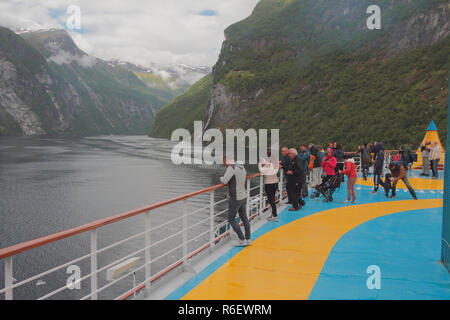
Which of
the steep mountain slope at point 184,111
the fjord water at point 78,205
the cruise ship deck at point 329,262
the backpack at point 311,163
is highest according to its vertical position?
the steep mountain slope at point 184,111

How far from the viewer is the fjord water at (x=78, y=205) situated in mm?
15604

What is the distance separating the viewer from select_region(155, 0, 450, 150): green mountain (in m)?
57.3

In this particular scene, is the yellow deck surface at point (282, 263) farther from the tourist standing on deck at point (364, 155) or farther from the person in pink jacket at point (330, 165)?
the tourist standing on deck at point (364, 155)

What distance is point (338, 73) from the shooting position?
8281 cm

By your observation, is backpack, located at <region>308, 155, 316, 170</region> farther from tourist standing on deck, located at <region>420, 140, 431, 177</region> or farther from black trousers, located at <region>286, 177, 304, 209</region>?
tourist standing on deck, located at <region>420, 140, 431, 177</region>

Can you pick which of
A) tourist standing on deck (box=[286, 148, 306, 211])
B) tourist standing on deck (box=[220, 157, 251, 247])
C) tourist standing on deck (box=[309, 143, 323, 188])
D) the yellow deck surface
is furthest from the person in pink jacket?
tourist standing on deck (box=[220, 157, 251, 247])

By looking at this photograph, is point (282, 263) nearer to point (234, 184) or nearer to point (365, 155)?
point (234, 184)

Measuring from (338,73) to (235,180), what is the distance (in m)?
83.3

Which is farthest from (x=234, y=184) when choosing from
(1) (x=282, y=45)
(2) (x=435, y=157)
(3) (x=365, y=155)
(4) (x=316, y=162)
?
(1) (x=282, y=45)

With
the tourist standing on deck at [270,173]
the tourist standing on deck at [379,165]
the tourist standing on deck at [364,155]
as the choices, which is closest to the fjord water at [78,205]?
the tourist standing on deck at [270,173]

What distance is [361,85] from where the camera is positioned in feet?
241

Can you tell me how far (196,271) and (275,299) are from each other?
4.41 feet

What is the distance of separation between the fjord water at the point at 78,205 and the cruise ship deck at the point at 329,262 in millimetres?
8137

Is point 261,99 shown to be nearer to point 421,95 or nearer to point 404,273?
point 421,95
